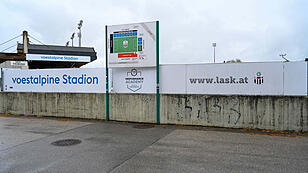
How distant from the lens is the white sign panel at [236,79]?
870 cm

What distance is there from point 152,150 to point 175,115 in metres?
3.72

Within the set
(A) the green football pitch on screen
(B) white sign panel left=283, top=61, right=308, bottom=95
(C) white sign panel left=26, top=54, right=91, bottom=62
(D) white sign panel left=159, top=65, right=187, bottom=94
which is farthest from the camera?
(C) white sign panel left=26, top=54, right=91, bottom=62

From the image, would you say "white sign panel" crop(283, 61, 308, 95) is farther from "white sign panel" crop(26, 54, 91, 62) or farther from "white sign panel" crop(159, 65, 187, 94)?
"white sign panel" crop(26, 54, 91, 62)

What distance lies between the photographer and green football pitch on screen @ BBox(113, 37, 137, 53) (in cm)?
1012

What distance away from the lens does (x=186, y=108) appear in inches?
365

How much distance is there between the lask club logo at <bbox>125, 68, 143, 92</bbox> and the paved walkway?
240 cm

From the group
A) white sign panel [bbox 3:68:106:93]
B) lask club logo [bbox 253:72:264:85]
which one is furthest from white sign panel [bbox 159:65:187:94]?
white sign panel [bbox 3:68:106:93]

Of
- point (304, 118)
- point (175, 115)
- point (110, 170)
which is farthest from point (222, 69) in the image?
point (110, 170)

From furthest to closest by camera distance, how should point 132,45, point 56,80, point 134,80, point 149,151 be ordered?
point 56,80, point 134,80, point 132,45, point 149,151

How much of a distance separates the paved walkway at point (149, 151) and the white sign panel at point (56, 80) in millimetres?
2992

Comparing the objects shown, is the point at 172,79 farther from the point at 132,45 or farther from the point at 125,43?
the point at 125,43

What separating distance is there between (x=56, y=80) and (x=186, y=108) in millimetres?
6847

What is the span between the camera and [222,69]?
9.21 meters

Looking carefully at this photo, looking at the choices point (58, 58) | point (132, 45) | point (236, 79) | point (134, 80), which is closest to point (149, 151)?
point (236, 79)
